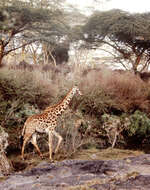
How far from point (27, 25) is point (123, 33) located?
2693 mm

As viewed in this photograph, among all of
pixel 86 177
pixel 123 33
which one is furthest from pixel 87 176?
pixel 123 33

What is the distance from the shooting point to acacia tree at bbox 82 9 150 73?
22.2 feet

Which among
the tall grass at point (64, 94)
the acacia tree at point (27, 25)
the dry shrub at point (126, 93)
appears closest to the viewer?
the tall grass at point (64, 94)

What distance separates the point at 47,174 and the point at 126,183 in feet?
2.33

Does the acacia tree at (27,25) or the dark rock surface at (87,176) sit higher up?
the acacia tree at (27,25)

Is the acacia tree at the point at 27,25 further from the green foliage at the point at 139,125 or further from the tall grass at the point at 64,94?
the green foliage at the point at 139,125

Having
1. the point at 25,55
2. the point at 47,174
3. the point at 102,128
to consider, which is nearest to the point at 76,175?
the point at 47,174

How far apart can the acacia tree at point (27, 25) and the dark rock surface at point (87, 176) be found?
4.30m

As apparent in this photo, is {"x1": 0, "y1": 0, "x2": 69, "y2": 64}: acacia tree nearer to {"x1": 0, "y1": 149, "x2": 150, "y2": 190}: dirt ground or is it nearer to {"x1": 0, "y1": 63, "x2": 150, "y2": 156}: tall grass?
{"x1": 0, "y1": 63, "x2": 150, "y2": 156}: tall grass

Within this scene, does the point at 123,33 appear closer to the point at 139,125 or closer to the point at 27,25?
the point at 27,25

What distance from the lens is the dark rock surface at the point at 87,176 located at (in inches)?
64.6

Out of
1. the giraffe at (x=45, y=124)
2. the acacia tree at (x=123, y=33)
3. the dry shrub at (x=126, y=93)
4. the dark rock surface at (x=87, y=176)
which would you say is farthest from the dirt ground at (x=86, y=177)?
the acacia tree at (x=123, y=33)

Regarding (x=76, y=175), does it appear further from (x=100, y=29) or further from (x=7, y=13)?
(x=100, y=29)

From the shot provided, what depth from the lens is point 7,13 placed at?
5.92 metres
